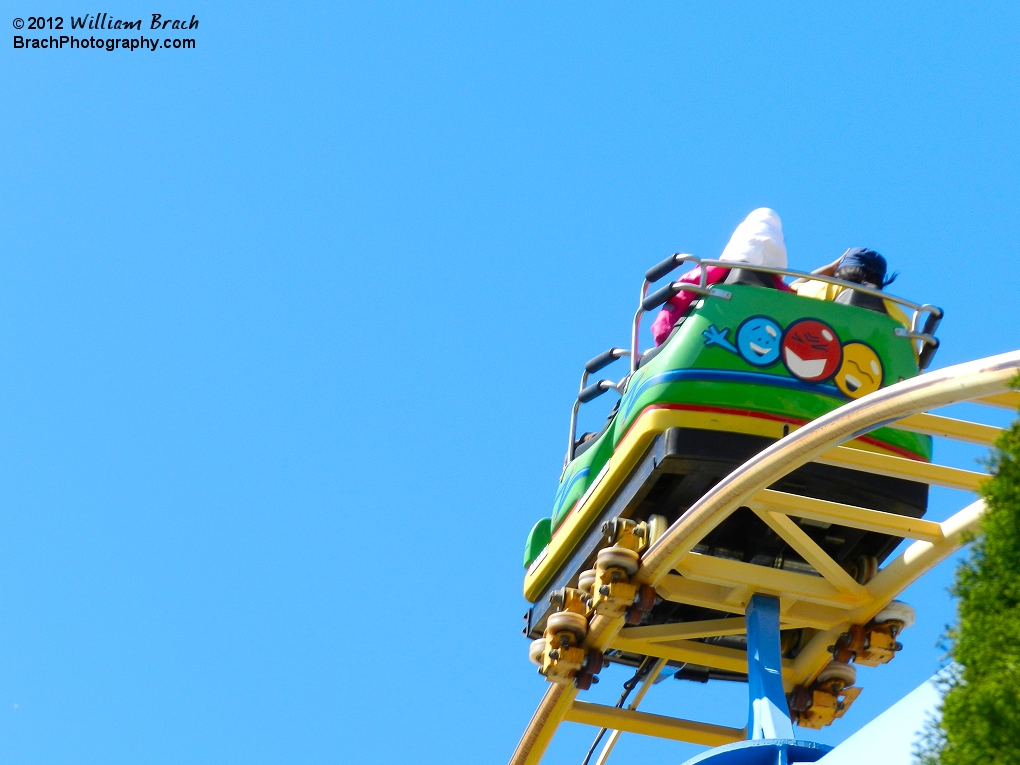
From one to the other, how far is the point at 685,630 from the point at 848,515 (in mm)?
1670

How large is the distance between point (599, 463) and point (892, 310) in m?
1.96

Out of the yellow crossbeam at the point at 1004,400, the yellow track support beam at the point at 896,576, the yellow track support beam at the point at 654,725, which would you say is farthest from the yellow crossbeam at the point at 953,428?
the yellow track support beam at the point at 654,725

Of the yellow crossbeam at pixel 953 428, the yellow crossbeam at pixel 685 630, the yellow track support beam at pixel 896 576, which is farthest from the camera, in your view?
the yellow crossbeam at pixel 685 630

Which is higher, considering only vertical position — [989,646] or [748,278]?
[748,278]

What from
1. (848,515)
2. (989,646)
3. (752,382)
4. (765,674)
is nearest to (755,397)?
(752,382)

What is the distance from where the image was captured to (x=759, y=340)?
9031mm

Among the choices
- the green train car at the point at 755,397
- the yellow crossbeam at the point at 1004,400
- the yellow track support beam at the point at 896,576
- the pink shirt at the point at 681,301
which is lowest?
the yellow crossbeam at the point at 1004,400

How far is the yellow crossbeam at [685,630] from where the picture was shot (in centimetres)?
975

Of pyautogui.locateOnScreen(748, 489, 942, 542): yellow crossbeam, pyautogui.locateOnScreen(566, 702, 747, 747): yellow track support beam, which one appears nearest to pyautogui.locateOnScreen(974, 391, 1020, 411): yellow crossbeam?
pyautogui.locateOnScreen(748, 489, 942, 542): yellow crossbeam

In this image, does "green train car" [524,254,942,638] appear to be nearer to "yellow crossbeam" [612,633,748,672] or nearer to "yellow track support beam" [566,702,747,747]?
"yellow crossbeam" [612,633,748,672]

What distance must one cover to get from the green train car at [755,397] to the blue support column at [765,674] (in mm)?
373

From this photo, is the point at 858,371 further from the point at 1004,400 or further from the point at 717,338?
the point at 1004,400

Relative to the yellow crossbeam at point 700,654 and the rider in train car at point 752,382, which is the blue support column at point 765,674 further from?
the yellow crossbeam at point 700,654

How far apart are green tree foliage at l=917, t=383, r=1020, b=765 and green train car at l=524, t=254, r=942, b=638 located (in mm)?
4949
